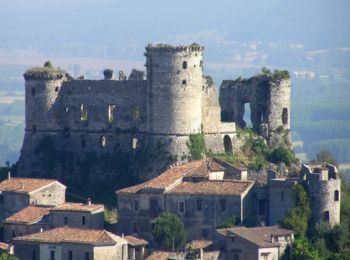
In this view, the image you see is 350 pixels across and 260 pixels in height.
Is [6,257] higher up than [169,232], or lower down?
lower down

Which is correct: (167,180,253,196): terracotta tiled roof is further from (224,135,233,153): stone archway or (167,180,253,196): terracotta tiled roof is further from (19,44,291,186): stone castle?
(224,135,233,153): stone archway

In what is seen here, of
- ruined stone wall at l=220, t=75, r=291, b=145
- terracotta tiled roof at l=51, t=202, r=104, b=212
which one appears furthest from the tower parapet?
terracotta tiled roof at l=51, t=202, r=104, b=212

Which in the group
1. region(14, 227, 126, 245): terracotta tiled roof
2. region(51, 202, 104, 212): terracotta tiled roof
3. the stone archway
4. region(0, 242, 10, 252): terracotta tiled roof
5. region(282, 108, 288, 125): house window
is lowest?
region(0, 242, 10, 252): terracotta tiled roof

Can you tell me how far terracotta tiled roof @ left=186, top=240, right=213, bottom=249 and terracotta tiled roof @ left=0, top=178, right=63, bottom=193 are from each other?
9.19 meters

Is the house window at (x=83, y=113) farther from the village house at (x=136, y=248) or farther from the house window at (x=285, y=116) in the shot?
the village house at (x=136, y=248)

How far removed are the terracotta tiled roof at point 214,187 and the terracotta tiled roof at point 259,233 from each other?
2127 mm

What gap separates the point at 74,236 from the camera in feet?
239

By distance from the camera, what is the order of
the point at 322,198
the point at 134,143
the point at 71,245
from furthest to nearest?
the point at 134,143
the point at 322,198
the point at 71,245

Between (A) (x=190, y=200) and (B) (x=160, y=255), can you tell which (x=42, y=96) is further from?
(B) (x=160, y=255)

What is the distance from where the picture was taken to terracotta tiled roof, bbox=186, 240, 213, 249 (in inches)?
2842

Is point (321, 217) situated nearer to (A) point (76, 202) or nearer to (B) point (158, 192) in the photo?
(B) point (158, 192)

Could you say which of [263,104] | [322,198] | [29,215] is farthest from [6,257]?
[263,104]

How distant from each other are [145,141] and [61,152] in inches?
192

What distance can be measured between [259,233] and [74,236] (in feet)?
25.1
